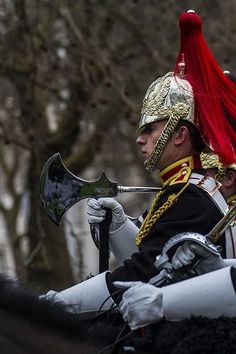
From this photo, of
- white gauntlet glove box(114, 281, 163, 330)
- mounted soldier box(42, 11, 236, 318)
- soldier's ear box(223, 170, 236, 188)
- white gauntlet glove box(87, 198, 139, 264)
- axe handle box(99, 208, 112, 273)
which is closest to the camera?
white gauntlet glove box(114, 281, 163, 330)

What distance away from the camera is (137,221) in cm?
619

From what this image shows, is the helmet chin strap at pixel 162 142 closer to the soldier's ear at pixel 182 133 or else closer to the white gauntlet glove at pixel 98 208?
the soldier's ear at pixel 182 133

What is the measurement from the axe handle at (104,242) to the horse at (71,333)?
104 centimetres

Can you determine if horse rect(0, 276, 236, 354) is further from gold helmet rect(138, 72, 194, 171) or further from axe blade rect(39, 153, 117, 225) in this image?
axe blade rect(39, 153, 117, 225)

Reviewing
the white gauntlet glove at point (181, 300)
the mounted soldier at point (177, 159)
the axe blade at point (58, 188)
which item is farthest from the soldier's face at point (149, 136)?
the white gauntlet glove at point (181, 300)

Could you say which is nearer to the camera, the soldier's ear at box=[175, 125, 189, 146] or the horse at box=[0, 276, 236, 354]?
the horse at box=[0, 276, 236, 354]

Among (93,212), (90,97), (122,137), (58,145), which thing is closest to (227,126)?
(93,212)

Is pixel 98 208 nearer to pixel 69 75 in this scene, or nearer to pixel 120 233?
pixel 120 233

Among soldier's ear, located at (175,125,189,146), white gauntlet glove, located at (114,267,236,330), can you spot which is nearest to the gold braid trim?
soldier's ear, located at (175,125,189,146)

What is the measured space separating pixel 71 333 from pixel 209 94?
1.41 metres

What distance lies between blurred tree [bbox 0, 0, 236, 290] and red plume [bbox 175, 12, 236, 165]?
16.8 feet

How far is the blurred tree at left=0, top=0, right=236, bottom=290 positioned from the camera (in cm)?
1107

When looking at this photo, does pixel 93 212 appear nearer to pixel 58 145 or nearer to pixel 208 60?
pixel 208 60

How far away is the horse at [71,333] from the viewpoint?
4.47m
